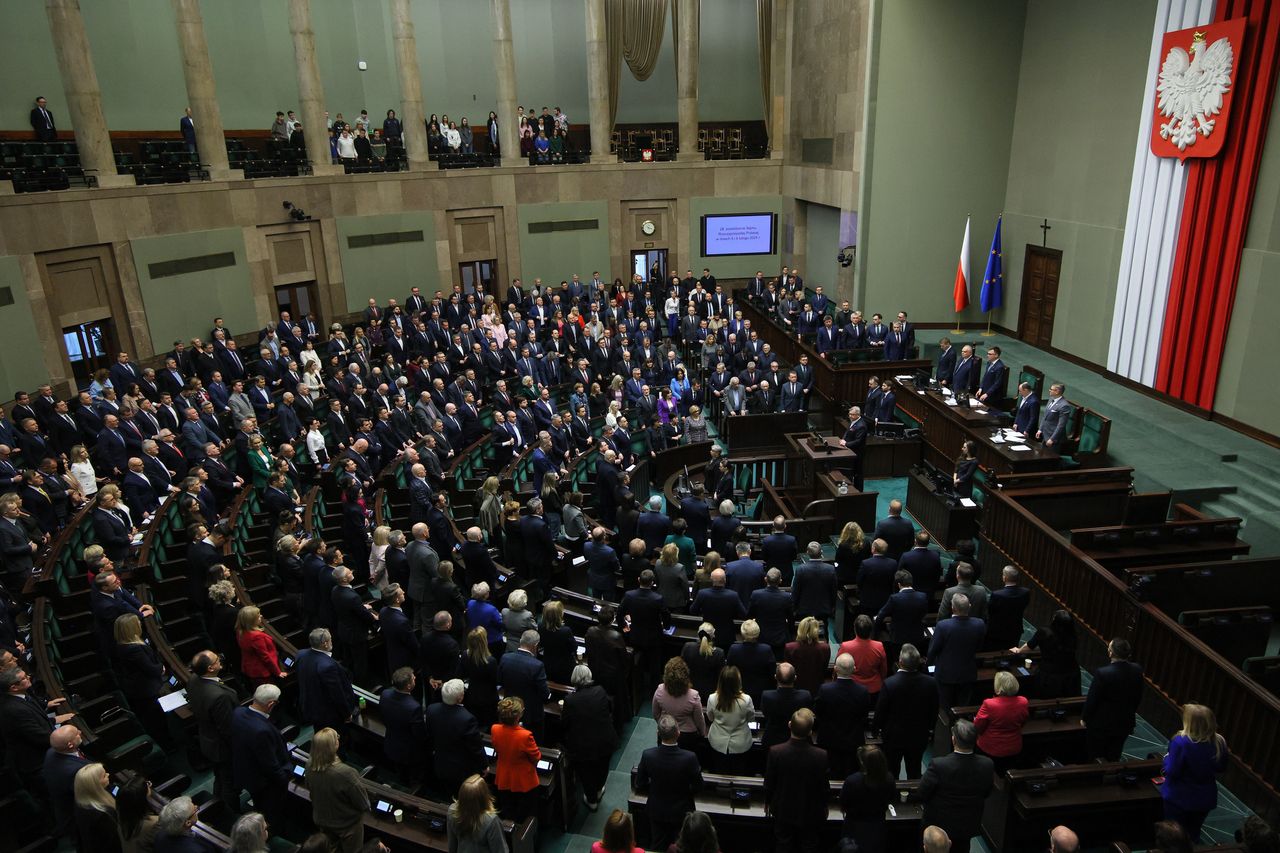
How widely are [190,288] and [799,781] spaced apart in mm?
14884

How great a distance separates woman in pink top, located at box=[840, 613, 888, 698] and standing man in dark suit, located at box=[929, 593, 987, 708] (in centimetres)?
45

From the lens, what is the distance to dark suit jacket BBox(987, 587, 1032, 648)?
6.53 metres

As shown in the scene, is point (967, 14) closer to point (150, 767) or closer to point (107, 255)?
point (107, 255)

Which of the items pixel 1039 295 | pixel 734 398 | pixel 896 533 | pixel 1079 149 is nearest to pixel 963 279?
pixel 1039 295

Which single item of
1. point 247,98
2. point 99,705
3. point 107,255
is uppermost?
point 247,98

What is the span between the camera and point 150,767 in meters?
6.18

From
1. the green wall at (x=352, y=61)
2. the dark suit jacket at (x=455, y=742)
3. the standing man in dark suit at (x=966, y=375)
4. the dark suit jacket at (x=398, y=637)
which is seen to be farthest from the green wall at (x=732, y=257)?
the dark suit jacket at (x=455, y=742)

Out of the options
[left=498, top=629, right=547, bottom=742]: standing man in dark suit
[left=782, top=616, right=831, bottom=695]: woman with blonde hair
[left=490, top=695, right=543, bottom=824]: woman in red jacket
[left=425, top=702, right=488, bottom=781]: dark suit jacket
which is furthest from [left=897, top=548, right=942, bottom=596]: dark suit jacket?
[left=425, top=702, right=488, bottom=781]: dark suit jacket

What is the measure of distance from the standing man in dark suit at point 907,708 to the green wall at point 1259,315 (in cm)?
822

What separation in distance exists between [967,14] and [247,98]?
1591cm

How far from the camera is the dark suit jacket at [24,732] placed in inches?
198

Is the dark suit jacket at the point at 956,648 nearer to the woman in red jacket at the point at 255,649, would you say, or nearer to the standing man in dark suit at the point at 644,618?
the standing man in dark suit at the point at 644,618

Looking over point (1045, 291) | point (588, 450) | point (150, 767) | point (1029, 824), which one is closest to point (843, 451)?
point (588, 450)

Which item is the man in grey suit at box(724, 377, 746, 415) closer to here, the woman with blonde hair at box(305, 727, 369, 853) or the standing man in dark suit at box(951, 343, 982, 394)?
the standing man in dark suit at box(951, 343, 982, 394)
